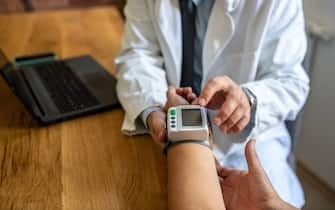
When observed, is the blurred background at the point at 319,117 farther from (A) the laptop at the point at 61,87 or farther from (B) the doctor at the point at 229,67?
(A) the laptop at the point at 61,87

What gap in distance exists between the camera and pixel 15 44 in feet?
3.97

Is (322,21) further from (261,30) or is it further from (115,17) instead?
(115,17)

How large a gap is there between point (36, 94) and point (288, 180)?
0.63 m

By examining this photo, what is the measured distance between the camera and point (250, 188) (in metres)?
0.68

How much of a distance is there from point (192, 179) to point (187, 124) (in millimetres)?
101

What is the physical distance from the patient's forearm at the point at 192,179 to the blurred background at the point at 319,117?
63 cm

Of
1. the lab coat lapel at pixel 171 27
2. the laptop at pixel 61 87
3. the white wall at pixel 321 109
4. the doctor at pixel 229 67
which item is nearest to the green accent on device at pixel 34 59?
the laptop at pixel 61 87

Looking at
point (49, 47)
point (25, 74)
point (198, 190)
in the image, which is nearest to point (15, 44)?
point (49, 47)

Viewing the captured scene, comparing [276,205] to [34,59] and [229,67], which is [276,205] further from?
[34,59]

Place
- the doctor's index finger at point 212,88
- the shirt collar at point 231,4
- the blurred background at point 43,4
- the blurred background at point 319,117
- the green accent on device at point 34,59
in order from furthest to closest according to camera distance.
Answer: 1. the blurred background at point 43,4
2. the blurred background at point 319,117
3. the green accent on device at point 34,59
4. the shirt collar at point 231,4
5. the doctor's index finger at point 212,88

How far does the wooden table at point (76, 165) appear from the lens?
0.66 metres

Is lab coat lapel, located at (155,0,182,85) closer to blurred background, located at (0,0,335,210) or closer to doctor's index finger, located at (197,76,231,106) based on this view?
doctor's index finger, located at (197,76,231,106)

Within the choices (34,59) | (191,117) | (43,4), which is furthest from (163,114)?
(43,4)

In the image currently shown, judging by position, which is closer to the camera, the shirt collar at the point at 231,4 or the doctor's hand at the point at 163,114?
the doctor's hand at the point at 163,114
